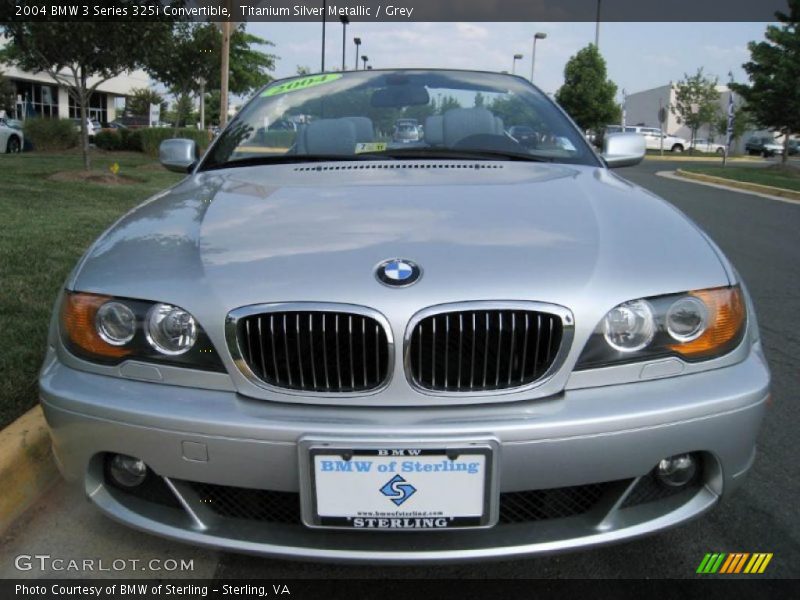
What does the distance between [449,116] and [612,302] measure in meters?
1.61

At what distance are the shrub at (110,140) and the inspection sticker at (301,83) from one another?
74.3 ft

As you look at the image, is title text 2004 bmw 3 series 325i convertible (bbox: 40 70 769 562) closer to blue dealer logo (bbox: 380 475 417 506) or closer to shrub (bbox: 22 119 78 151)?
blue dealer logo (bbox: 380 475 417 506)

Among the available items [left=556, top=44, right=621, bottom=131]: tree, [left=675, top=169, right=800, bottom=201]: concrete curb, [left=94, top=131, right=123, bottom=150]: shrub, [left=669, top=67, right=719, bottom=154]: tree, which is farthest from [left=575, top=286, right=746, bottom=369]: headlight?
[left=669, top=67, right=719, bottom=154]: tree

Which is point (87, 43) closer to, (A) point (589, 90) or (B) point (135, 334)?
(B) point (135, 334)

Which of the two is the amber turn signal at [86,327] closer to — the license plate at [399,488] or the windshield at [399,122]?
the license plate at [399,488]

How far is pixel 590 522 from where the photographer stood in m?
1.75

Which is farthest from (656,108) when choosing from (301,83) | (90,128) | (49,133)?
(301,83)

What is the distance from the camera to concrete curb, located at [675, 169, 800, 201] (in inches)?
545

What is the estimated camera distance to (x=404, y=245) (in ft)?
6.15

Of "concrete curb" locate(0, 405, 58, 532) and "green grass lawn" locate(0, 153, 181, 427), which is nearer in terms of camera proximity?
"concrete curb" locate(0, 405, 58, 532)

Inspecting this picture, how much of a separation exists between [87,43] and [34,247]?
7378mm

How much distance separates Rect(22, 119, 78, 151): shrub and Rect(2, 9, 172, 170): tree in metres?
11.1

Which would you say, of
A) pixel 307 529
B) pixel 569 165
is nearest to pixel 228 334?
pixel 307 529

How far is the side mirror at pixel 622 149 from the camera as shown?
3.45 m
